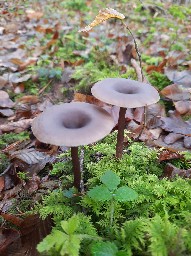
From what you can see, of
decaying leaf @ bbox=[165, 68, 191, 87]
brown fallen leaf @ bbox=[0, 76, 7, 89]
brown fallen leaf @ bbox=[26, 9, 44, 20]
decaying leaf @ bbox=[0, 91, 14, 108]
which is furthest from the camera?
brown fallen leaf @ bbox=[26, 9, 44, 20]

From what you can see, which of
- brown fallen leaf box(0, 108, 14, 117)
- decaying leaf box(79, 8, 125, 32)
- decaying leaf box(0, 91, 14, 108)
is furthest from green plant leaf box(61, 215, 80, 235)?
decaying leaf box(0, 91, 14, 108)

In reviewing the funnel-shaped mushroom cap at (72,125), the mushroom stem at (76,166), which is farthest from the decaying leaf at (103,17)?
the mushroom stem at (76,166)

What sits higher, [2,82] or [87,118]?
[87,118]

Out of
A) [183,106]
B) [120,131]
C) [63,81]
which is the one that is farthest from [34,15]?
A: [120,131]

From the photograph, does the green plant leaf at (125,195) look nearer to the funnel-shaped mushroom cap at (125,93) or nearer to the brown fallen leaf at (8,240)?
the funnel-shaped mushroom cap at (125,93)

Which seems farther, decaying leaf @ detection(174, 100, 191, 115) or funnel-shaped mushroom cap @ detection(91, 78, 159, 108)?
decaying leaf @ detection(174, 100, 191, 115)

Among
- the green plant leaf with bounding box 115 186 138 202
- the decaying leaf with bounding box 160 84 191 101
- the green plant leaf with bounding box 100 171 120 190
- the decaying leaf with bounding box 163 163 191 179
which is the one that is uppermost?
the green plant leaf with bounding box 100 171 120 190

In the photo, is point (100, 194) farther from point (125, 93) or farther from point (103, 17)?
point (103, 17)

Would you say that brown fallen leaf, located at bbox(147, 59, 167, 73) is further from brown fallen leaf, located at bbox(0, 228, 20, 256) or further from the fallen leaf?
brown fallen leaf, located at bbox(0, 228, 20, 256)
